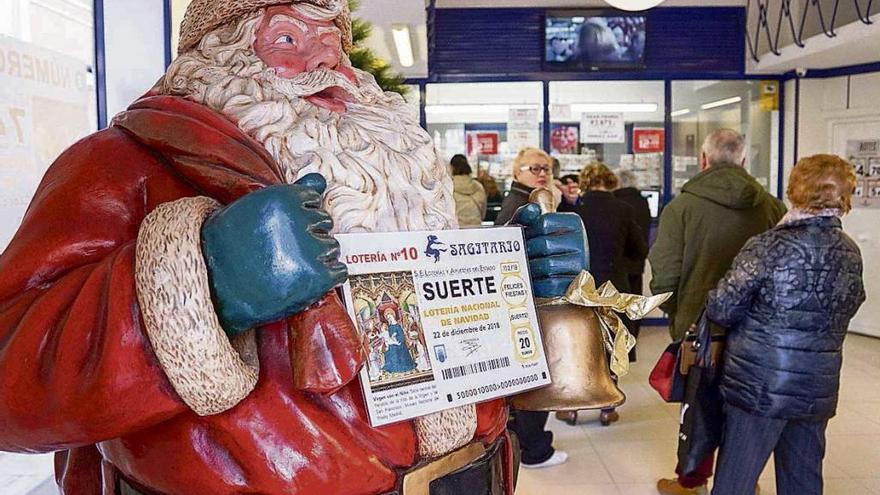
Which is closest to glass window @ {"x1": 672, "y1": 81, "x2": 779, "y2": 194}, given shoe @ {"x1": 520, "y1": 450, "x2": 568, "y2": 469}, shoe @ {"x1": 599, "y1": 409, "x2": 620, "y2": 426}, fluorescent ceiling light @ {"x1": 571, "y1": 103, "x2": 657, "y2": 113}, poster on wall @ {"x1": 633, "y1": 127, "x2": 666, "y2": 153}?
poster on wall @ {"x1": 633, "y1": 127, "x2": 666, "y2": 153}

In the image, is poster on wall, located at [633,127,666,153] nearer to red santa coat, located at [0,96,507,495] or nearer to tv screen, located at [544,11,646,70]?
tv screen, located at [544,11,646,70]

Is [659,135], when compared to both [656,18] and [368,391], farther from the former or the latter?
[368,391]

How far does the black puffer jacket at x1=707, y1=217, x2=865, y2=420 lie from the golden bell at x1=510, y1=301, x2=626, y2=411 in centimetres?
154

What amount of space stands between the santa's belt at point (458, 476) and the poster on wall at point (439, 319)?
99 millimetres

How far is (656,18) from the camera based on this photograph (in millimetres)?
6902

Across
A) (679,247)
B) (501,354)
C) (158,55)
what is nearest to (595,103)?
(679,247)

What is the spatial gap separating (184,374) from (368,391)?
0.21 metres

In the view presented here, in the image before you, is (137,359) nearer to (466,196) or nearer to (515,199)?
(515,199)

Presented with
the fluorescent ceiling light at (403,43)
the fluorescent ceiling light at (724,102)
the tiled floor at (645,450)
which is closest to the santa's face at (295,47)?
the tiled floor at (645,450)

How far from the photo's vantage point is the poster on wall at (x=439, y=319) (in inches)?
35.5

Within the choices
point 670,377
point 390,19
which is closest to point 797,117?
point 390,19

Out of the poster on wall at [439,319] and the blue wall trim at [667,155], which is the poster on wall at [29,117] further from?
the blue wall trim at [667,155]

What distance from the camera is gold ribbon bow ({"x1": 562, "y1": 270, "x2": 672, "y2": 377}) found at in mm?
1153

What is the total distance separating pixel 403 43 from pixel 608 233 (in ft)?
5.42
